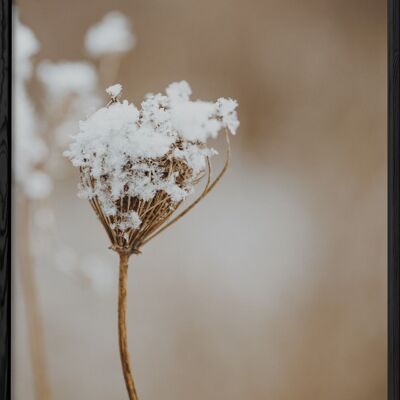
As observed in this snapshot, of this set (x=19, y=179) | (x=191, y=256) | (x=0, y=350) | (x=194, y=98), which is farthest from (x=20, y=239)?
(x=194, y=98)

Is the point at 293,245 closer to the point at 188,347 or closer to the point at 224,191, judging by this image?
the point at 224,191

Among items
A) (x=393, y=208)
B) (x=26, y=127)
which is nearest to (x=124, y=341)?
(x=26, y=127)

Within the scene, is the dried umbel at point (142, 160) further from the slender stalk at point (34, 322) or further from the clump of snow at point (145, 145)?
the slender stalk at point (34, 322)

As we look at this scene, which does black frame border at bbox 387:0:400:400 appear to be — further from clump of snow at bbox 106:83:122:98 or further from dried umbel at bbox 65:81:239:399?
clump of snow at bbox 106:83:122:98

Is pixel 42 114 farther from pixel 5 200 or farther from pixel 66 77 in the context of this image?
pixel 5 200

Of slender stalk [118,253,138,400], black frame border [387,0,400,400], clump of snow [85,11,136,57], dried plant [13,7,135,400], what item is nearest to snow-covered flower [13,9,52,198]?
dried plant [13,7,135,400]

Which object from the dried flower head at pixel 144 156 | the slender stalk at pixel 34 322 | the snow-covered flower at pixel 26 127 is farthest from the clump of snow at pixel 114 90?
the slender stalk at pixel 34 322
